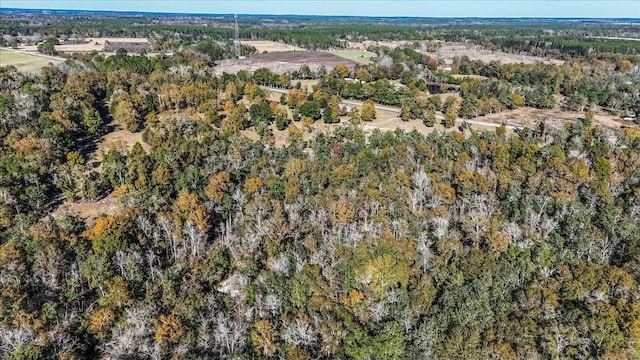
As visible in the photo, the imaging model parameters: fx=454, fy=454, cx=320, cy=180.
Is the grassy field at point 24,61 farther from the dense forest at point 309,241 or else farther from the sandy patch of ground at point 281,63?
the dense forest at point 309,241

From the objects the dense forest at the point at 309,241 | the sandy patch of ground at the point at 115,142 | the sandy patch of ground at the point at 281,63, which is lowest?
the dense forest at the point at 309,241

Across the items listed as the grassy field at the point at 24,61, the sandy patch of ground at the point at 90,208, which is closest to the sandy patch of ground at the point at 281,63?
the grassy field at the point at 24,61

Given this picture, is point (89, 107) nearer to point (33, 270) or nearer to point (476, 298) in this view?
point (33, 270)

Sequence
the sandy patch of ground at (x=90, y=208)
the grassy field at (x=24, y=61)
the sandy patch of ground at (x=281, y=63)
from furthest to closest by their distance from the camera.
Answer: the sandy patch of ground at (x=281, y=63), the grassy field at (x=24, y=61), the sandy patch of ground at (x=90, y=208)

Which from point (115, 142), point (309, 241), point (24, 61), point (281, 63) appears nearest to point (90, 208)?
point (115, 142)

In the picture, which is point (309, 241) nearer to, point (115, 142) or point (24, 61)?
point (115, 142)

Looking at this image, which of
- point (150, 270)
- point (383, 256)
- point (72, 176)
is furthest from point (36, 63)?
point (383, 256)
